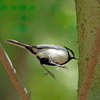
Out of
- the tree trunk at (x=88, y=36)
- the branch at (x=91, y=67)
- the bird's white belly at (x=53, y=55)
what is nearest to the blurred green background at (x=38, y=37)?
the bird's white belly at (x=53, y=55)

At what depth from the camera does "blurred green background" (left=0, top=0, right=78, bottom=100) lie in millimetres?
4355

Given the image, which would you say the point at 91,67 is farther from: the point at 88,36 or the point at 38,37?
the point at 38,37

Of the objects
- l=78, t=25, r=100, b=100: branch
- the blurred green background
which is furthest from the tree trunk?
the blurred green background

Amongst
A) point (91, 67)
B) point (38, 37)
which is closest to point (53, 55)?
point (91, 67)

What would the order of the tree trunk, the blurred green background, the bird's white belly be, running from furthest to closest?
1. the blurred green background
2. the bird's white belly
3. the tree trunk

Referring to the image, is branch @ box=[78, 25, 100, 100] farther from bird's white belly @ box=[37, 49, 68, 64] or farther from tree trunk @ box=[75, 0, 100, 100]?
bird's white belly @ box=[37, 49, 68, 64]

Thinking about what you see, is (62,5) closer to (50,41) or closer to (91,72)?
(50,41)

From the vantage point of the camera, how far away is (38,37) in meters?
4.89

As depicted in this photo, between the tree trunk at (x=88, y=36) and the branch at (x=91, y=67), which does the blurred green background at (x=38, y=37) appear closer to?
the tree trunk at (x=88, y=36)

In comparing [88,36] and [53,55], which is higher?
[88,36]

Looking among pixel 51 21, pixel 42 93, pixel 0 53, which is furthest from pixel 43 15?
pixel 0 53

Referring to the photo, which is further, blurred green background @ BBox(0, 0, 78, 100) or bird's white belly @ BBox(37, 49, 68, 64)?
blurred green background @ BBox(0, 0, 78, 100)

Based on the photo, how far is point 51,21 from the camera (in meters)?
4.91

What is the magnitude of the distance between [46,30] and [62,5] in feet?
2.62
